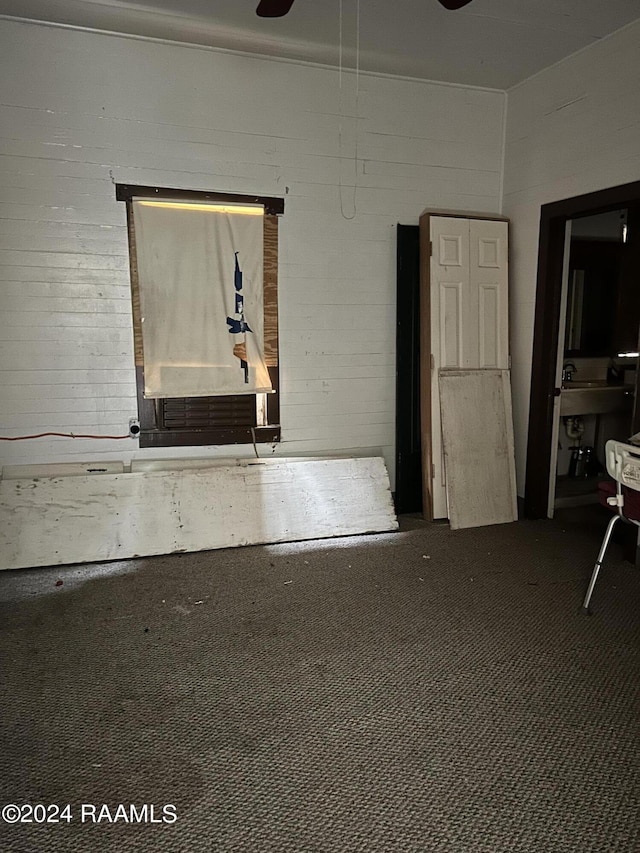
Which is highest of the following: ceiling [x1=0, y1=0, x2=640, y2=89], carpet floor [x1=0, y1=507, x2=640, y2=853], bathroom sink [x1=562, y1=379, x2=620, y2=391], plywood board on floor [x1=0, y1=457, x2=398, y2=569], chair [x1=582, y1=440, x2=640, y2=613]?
ceiling [x1=0, y1=0, x2=640, y2=89]

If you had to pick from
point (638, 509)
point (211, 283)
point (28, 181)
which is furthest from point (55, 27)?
point (638, 509)

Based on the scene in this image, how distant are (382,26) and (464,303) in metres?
1.77

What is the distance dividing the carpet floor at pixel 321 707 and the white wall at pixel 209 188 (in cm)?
113

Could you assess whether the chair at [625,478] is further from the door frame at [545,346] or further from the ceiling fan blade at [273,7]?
the ceiling fan blade at [273,7]

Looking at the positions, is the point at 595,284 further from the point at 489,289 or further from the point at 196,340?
the point at 196,340

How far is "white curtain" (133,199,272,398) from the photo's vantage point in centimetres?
367

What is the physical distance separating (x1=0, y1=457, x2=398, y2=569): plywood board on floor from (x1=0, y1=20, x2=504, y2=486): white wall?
0.90 feet

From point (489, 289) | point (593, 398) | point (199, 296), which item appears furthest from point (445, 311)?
point (199, 296)

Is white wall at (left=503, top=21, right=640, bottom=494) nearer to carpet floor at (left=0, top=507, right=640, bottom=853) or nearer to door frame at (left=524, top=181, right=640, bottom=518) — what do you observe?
door frame at (left=524, top=181, right=640, bottom=518)

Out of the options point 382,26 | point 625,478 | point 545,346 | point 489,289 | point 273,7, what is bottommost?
point 625,478

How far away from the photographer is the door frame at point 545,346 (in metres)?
3.98

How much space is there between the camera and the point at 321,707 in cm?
222

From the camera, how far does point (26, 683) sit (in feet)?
7.70

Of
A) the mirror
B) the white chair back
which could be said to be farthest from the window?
the mirror
